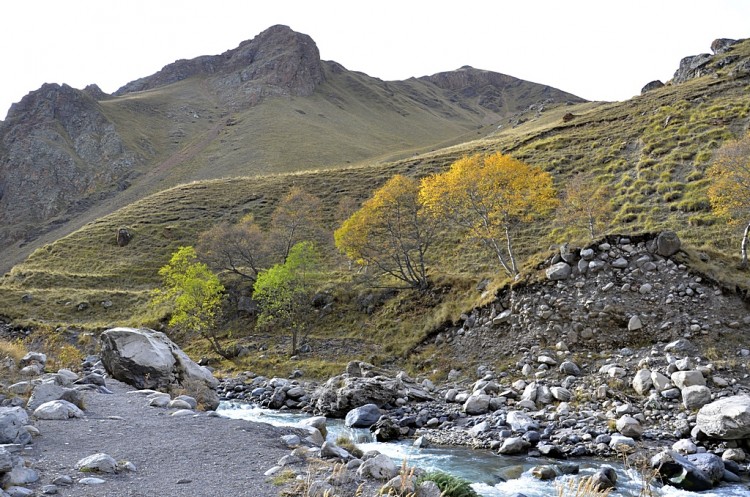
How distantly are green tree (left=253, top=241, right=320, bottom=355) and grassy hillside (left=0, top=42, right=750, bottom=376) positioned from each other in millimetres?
2662

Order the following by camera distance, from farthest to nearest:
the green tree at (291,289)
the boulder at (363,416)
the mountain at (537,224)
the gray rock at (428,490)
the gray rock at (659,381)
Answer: the mountain at (537,224) → the green tree at (291,289) → the boulder at (363,416) → the gray rock at (659,381) → the gray rock at (428,490)

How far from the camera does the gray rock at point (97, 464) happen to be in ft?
29.0

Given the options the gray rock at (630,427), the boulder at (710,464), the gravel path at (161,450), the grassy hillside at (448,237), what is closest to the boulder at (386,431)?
the gravel path at (161,450)

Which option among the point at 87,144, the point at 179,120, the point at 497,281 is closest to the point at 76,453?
the point at 497,281

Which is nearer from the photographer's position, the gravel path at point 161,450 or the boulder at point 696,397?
the gravel path at point 161,450

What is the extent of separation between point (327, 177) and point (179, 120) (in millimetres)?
111985

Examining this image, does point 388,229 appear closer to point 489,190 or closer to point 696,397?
point 489,190

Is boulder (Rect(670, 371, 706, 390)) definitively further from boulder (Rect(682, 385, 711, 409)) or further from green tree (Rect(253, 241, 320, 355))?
green tree (Rect(253, 241, 320, 355))

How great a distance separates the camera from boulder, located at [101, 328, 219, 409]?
66.5ft

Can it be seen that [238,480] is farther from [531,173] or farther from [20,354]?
[531,173]

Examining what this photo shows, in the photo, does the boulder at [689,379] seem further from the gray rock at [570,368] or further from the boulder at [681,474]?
the boulder at [681,474]

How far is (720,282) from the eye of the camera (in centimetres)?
2239

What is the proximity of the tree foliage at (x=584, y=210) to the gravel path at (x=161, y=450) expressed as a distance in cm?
A: 3169

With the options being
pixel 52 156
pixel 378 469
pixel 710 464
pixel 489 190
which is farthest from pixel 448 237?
pixel 52 156
